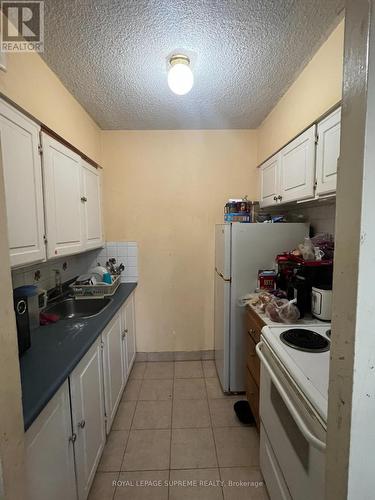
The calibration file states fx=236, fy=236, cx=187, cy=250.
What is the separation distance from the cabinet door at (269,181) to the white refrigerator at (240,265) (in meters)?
0.29

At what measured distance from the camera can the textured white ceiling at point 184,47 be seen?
1.14m

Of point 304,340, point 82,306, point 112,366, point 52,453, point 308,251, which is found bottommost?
point 112,366

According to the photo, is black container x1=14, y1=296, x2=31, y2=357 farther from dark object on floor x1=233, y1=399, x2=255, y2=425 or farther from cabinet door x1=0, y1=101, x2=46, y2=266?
dark object on floor x1=233, y1=399, x2=255, y2=425

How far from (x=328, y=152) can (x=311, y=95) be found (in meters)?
0.47

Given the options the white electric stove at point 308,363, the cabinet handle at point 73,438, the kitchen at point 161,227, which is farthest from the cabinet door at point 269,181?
the cabinet handle at point 73,438

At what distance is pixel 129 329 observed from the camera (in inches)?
92.0

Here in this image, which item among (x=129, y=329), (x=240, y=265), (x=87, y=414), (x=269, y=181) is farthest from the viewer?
(x=129, y=329)

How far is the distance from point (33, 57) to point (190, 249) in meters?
1.87

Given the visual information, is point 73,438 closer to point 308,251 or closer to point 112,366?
point 112,366

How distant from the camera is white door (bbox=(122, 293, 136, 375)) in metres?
2.20

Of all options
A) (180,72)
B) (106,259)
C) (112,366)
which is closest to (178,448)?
(112,366)

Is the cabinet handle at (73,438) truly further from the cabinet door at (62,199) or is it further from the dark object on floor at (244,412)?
the dark object on floor at (244,412)

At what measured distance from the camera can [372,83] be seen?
Result: 1.34 feet

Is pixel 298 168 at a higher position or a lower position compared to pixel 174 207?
higher
